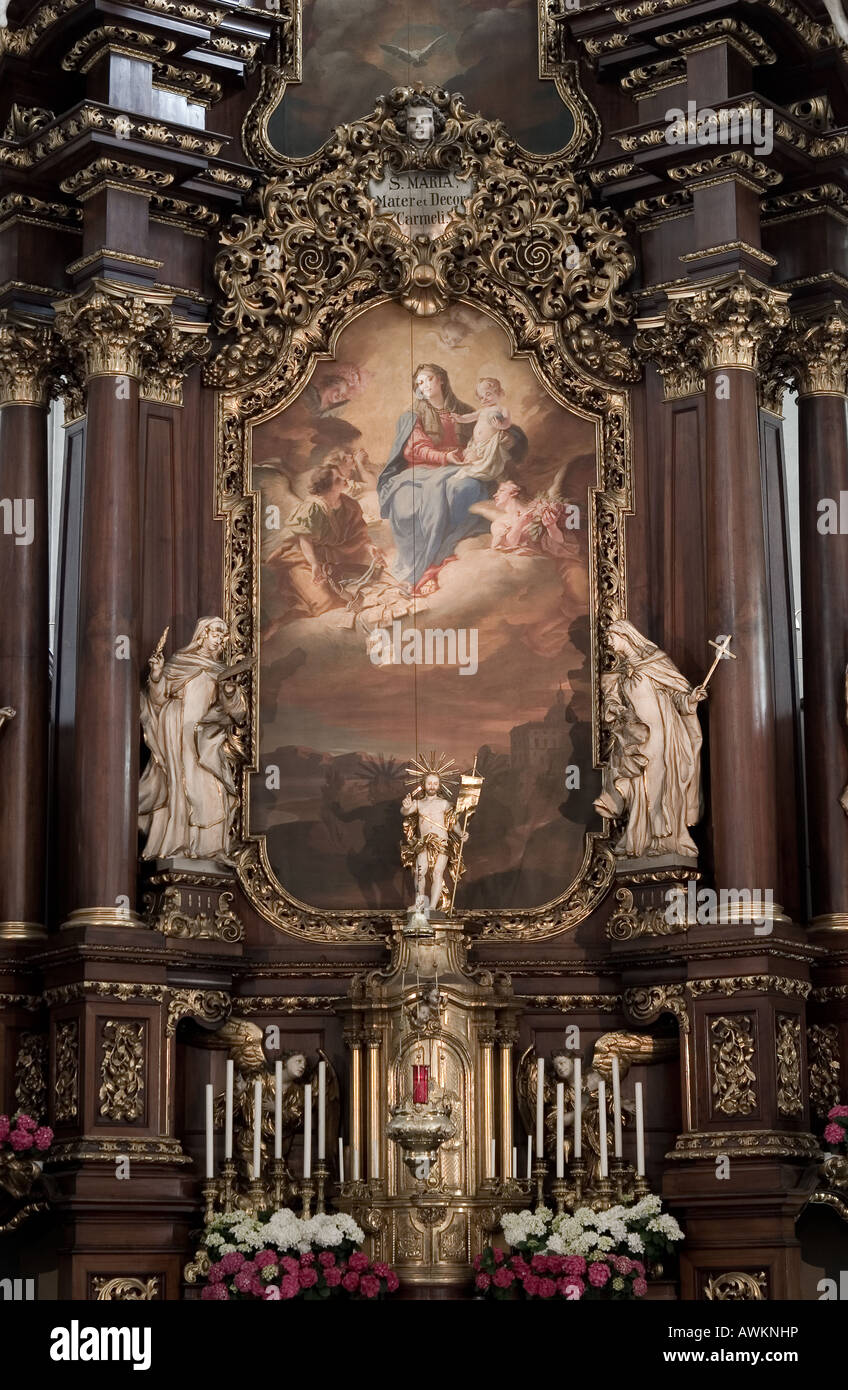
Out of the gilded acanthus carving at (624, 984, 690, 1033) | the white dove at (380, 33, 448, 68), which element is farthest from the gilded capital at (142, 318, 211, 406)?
the gilded acanthus carving at (624, 984, 690, 1033)

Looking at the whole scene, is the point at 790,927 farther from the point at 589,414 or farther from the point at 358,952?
the point at 589,414

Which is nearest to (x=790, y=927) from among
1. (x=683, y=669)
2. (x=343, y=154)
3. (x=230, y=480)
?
(x=683, y=669)

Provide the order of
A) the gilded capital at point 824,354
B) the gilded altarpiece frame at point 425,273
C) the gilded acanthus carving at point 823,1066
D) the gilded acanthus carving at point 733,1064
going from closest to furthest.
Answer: the gilded acanthus carving at point 733,1064
the gilded acanthus carving at point 823,1066
the gilded capital at point 824,354
the gilded altarpiece frame at point 425,273

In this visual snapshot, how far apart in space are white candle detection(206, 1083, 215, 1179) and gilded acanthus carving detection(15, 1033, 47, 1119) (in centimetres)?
117

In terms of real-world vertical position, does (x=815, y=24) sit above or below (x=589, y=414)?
above

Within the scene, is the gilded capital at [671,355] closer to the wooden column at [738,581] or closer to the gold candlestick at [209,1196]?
the wooden column at [738,581]

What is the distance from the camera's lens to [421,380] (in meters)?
18.0

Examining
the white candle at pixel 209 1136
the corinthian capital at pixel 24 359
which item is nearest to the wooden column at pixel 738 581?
the white candle at pixel 209 1136

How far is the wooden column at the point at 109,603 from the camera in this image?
1616 centimetres

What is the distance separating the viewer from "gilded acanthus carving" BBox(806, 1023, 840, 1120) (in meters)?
16.4

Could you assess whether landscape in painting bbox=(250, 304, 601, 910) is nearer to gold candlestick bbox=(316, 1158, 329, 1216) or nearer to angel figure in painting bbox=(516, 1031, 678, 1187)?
angel figure in painting bbox=(516, 1031, 678, 1187)

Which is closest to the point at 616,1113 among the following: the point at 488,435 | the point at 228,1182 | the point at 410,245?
the point at 228,1182

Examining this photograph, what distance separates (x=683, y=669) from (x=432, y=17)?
18.3 feet

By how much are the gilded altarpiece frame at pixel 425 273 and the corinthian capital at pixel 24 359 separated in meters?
1.25
